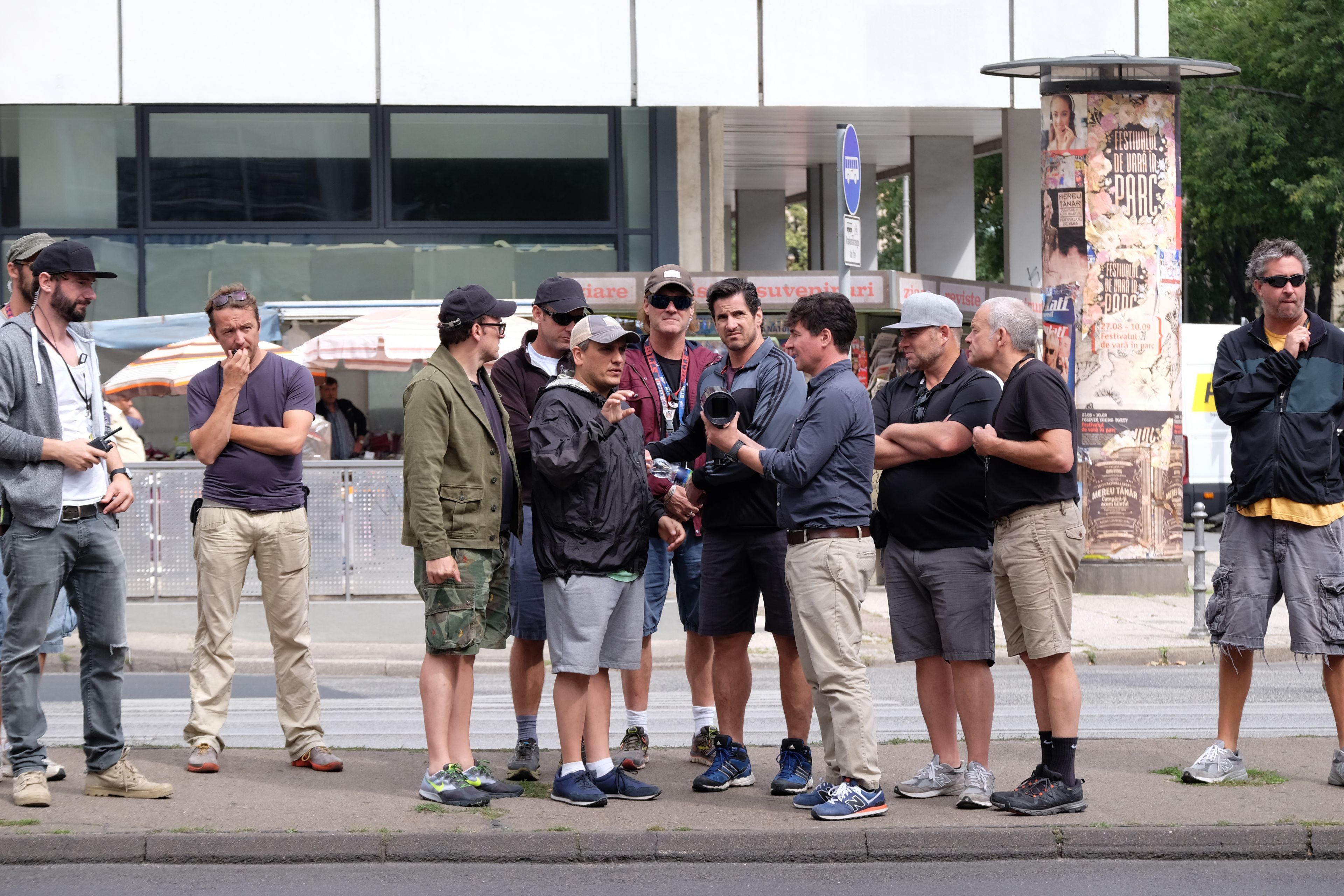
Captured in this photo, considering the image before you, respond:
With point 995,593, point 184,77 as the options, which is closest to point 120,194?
point 184,77

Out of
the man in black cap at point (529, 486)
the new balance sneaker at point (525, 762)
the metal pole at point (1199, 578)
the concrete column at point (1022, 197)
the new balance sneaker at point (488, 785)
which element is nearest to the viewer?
the new balance sneaker at point (488, 785)

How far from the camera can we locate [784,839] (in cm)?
600

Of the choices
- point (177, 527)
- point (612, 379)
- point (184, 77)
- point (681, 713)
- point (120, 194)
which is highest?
point (184, 77)

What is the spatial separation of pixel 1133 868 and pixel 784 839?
4.30 ft

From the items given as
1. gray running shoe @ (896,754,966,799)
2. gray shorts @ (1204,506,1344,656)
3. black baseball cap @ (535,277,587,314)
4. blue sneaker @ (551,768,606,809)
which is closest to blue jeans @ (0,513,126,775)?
blue sneaker @ (551,768,606,809)

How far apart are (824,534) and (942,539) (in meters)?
0.51

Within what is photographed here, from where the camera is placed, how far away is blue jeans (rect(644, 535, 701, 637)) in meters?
7.48

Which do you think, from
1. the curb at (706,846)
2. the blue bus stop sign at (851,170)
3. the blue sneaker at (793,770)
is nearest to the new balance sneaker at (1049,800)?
the curb at (706,846)

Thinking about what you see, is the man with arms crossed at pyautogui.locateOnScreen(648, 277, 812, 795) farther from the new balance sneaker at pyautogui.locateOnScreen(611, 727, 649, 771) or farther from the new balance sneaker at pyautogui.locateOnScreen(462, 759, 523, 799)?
the new balance sneaker at pyautogui.locateOnScreen(462, 759, 523, 799)

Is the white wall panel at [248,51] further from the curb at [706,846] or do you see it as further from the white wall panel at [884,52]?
the curb at [706,846]

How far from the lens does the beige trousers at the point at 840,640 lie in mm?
6328

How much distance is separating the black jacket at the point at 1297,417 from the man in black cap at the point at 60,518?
484 cm

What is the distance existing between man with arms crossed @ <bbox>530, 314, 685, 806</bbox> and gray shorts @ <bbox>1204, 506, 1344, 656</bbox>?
2.62 meters

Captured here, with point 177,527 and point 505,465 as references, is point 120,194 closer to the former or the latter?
point 177,527
